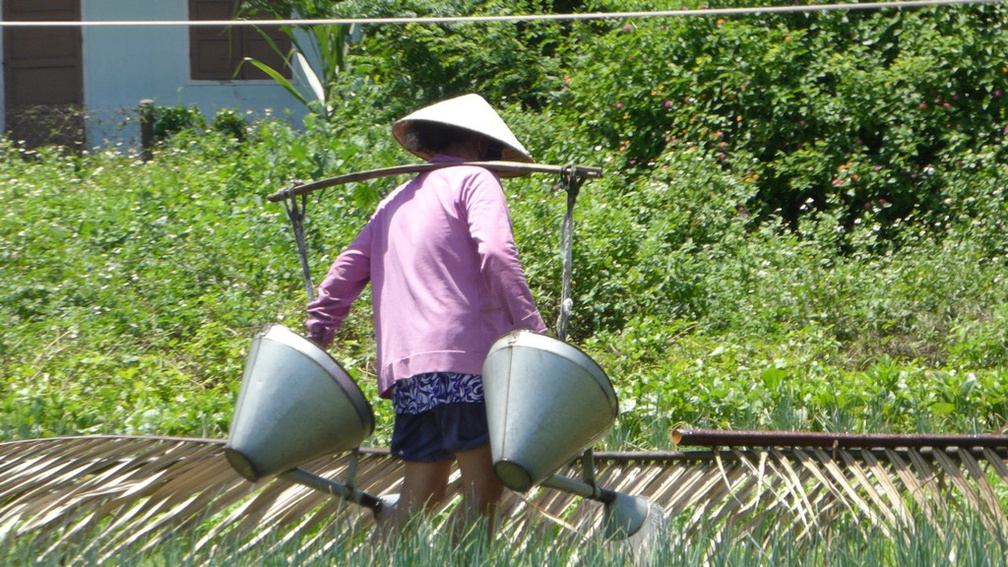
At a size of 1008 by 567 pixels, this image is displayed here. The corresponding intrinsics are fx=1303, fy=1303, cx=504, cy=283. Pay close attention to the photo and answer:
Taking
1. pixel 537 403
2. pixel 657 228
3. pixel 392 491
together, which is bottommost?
pixel 392 491

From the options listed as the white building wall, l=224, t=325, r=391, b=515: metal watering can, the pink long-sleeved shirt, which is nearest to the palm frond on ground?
l=224, t=325, r=391, b=515: metal watering can

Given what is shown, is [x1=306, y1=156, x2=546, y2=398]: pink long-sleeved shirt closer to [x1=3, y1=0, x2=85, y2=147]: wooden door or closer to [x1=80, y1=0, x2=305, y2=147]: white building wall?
[x1=80, y1=0, x2=305, y2=147]: white building wall

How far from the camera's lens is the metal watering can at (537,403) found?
2832 millimetres

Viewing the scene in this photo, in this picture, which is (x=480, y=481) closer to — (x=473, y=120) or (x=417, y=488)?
(x=417, y=488)

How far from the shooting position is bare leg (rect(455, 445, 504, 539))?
3.06 meters

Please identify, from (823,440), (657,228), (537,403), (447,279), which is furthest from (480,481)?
(657,228)

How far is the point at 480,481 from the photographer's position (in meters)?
3.09

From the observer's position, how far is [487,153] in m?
3.38

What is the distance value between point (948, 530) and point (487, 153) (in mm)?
1472

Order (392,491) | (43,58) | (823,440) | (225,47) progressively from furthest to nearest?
(43,58), (225,47), (392,491), (823,440)

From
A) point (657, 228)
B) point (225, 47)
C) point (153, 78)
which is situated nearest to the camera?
point (657, 228)

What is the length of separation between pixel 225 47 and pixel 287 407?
9.56 m

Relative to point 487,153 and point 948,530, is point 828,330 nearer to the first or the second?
point 487,153

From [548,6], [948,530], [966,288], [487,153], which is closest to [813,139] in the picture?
[966,288]
